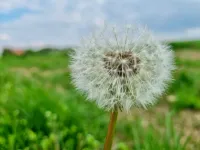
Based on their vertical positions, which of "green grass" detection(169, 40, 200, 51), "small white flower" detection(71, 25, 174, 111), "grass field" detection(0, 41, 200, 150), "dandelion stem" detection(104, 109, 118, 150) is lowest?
"grass field" detection(0, 41, 200, 150)

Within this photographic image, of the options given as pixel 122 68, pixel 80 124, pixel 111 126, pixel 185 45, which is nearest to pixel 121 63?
pixel 122 68

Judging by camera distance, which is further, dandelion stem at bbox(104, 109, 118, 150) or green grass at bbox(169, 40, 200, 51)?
green grass at bbox(169, 40, 200, 51)

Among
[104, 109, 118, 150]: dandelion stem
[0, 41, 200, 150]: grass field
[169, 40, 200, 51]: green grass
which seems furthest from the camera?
[169, 40, 200, 51]: green grass

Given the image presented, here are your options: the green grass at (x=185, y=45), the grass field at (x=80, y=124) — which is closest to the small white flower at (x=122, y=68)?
the grass field at (x=80, y=124)

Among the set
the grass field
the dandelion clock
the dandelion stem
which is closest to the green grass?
the grass field

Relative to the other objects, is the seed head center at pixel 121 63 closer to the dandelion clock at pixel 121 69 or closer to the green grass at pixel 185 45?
the dandelion clock at pixel 121 69

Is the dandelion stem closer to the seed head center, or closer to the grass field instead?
the seed head center

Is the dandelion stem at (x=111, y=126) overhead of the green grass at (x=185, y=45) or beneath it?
beneath

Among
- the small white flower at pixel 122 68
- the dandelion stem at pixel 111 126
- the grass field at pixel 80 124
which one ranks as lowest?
the grass field at pixel 80 124

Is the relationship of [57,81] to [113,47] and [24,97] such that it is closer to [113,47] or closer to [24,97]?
[24,97]
